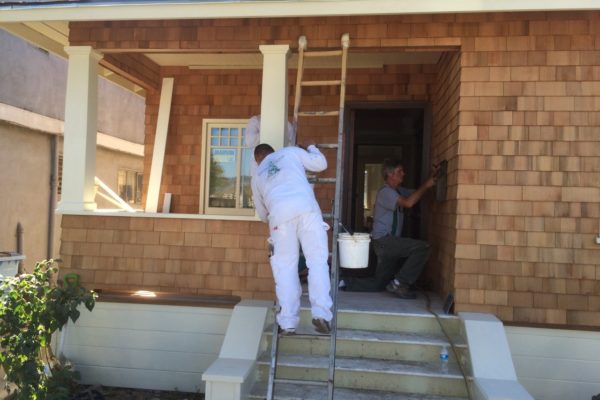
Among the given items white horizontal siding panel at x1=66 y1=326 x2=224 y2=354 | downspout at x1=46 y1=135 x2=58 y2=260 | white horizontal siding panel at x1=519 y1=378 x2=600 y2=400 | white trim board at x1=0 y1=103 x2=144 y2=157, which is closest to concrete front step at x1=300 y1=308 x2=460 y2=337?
white horizontal siding panel at x1=519 y1=378 x2=600 y2=400

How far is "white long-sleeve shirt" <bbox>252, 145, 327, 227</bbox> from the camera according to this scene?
3.48 m

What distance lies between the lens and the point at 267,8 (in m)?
4.04

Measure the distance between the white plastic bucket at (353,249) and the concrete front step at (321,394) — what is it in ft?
3.06

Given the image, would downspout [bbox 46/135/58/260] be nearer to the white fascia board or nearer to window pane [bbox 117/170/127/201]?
window pane [bbox 117/170/127/201]

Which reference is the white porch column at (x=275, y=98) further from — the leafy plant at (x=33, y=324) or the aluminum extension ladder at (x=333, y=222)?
the leafy plant at (x=33, y=324)

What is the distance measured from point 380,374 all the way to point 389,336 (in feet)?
1.26

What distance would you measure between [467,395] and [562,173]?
6.58 ft

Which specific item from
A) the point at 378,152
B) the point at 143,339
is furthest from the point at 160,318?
the point at 378,152

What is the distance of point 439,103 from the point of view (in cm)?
531

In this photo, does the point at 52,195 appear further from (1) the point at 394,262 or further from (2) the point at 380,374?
(2) the point at 380,374

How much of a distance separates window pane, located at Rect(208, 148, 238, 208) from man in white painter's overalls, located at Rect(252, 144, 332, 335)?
2.88m

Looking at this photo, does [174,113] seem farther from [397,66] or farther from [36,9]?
[397,66]

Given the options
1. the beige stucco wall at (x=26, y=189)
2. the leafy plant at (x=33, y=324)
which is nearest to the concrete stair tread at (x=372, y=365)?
the leafy plant at (x=33, y=324)

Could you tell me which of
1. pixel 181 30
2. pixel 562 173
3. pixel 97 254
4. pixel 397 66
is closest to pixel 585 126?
pixel 562 173
